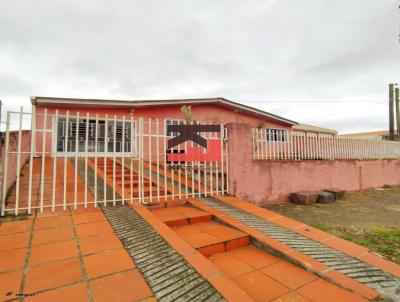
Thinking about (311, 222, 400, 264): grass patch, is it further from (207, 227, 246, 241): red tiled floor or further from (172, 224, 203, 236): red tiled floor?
(172, 224, 203, 236): red tiled floor

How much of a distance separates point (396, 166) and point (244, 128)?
1143 centimetres

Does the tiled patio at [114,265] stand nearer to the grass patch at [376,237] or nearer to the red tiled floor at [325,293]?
the red tiled floor at [325,293]

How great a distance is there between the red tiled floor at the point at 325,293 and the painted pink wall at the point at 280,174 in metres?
3.24

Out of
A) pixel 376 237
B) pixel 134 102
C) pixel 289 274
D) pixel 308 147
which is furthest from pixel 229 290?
pixel 134 102

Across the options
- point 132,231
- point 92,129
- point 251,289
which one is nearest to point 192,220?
point 132,231

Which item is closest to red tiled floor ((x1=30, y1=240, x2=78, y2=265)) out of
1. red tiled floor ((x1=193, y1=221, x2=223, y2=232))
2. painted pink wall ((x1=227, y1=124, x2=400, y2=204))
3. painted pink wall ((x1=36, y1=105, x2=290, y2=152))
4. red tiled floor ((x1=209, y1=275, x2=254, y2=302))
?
red tiled floor ((x1=209, y1=275, x2=254, y2=302))

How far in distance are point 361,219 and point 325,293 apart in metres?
3.98

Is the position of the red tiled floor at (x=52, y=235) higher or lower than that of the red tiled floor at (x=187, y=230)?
higher

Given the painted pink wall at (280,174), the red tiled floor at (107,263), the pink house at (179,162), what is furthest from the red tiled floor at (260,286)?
the painted pink wall at (280,174)

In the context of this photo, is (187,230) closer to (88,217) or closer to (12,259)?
(88,217)

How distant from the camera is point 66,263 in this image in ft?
6.79

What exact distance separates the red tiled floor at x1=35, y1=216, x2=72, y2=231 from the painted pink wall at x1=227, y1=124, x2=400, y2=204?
3453mm

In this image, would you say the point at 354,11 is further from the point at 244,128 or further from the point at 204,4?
the point at 244,128

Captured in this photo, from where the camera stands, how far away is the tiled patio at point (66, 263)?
5.45 feet
